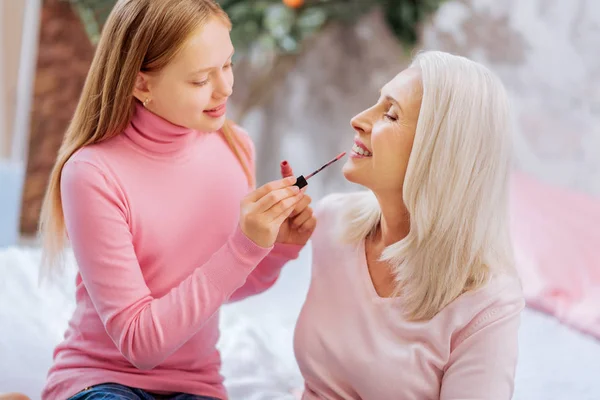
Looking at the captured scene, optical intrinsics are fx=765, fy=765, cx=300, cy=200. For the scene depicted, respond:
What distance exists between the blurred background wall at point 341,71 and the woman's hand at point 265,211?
1.33 m

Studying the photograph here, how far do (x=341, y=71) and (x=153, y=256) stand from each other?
92.0 inches

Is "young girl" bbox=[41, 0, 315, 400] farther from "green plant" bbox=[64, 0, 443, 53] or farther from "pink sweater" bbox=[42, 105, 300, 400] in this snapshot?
"green plant" bbox=[64, 0, 443, 53]

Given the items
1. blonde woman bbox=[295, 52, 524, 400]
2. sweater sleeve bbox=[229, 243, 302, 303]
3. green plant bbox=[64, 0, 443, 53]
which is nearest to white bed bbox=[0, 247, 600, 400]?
sweater sleeve bbox=[229, 243, 302, 303]

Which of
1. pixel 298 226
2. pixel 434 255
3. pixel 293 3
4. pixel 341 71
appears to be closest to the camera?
pixel 434 255

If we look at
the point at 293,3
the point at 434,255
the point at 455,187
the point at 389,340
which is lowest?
Answer: the point at 389,340

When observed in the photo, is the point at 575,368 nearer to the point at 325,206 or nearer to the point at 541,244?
the point at 541,244

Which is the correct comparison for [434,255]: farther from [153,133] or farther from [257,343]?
[257,343]

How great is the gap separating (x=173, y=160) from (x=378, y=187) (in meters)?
0.37

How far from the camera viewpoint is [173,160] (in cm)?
137

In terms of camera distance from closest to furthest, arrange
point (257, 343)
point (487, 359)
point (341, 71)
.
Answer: point (487, 359) → point (257, 343) → point (341, 71)

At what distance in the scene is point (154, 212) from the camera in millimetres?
1315

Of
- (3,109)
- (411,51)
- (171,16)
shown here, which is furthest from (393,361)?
(3,109)

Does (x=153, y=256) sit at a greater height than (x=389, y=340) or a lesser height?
greater

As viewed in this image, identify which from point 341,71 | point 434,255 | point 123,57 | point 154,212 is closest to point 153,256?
point 154,212
